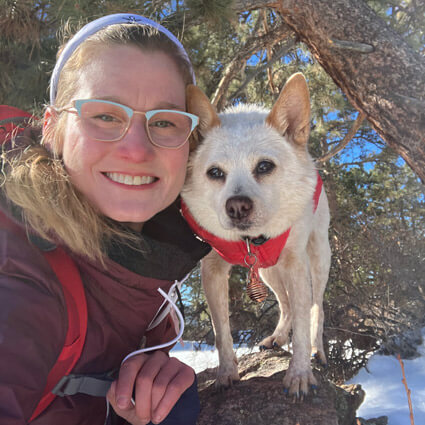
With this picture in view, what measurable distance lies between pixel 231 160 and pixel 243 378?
58.6 inches

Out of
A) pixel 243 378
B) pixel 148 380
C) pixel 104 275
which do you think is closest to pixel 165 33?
pixel 104 275

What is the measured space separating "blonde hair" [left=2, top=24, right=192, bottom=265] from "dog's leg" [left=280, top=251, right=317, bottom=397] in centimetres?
118

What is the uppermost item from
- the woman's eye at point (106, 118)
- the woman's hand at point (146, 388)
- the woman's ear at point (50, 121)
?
the woman's ear at point (50, 121)

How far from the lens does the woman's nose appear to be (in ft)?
5.18

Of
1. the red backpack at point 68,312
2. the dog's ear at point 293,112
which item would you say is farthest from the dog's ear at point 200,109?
the red backpack at point 68,312

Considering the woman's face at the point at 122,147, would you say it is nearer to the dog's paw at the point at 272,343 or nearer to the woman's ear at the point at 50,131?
the woman's ear at the point at 50,131

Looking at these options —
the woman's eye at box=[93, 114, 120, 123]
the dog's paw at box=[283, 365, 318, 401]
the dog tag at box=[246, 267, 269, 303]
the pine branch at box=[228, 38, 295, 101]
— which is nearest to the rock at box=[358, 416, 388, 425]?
the dog's paw at box=[283, 365, 318, 401]

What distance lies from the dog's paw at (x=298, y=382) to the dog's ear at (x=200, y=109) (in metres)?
1.49

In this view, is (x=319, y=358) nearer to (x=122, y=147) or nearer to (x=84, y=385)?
(x=84, y=385)

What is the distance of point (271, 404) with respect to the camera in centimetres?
217

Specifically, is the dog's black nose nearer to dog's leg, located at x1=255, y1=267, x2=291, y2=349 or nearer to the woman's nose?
the woman's nose

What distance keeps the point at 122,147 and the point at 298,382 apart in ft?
5.45

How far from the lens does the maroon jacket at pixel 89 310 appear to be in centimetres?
106

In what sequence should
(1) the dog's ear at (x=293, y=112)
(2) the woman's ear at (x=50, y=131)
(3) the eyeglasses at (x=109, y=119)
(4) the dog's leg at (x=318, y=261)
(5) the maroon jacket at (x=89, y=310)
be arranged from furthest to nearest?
(4) the dog's leg at (x=318, y=261) → (1) the dog's ear at (x=293, y=112) → (2) the woman's ear at (x=50, y=131) → (3) the eyeglasses at (x=109, y=119) → (5) the maroon jacket at (x=89, y=310)
